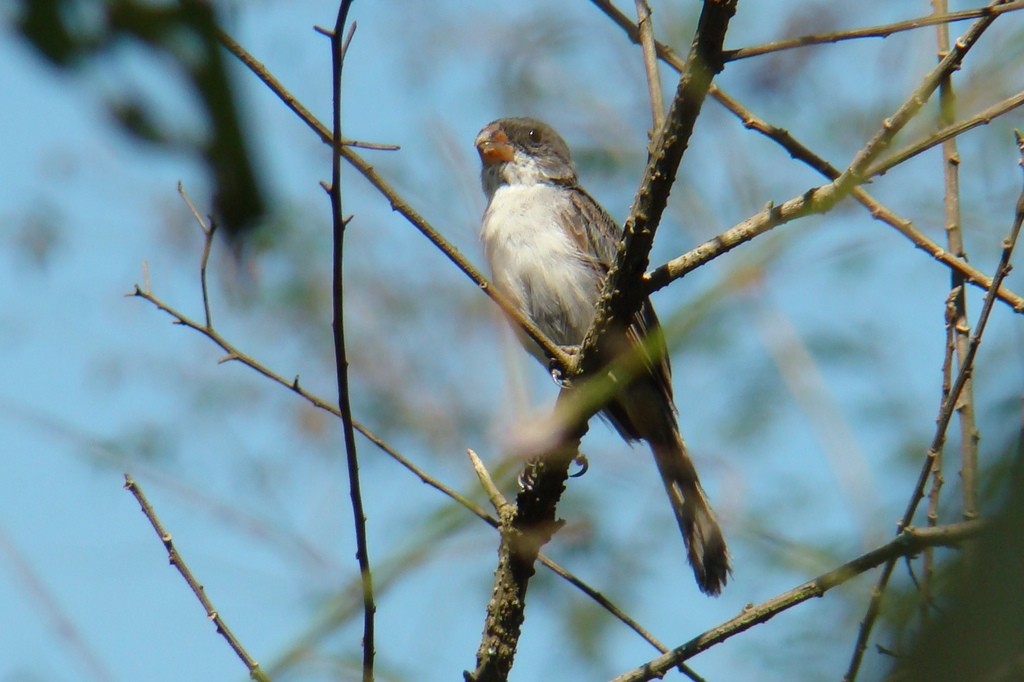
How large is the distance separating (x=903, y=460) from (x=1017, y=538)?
642 cm

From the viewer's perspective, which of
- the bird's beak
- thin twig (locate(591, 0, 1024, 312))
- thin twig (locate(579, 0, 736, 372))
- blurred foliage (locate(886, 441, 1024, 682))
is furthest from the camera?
the bird's beak

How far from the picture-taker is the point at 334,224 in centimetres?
220

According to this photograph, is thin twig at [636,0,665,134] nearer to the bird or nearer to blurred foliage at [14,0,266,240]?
the bird

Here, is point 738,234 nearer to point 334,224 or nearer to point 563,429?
point 334,224

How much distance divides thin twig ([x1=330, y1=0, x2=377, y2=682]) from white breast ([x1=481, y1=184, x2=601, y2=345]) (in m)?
3.05

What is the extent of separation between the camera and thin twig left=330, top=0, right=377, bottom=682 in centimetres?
201

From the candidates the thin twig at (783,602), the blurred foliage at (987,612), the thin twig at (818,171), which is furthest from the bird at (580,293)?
the blurred foliage at (987,612)

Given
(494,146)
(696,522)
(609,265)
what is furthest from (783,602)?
(494,146)

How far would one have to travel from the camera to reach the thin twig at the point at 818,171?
287 cm

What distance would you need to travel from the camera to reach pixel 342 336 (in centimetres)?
233

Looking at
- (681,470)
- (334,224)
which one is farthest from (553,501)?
(681,470)

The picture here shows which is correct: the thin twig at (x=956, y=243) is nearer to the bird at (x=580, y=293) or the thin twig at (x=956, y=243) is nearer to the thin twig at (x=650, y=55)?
the thin twig at (x=650, y=55)

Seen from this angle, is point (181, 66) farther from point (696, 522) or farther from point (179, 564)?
point (696, 522)

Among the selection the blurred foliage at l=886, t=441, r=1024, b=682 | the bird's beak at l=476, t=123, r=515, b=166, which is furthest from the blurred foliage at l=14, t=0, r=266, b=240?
the bird's beak at l=476, t=123, r=515, b=166
